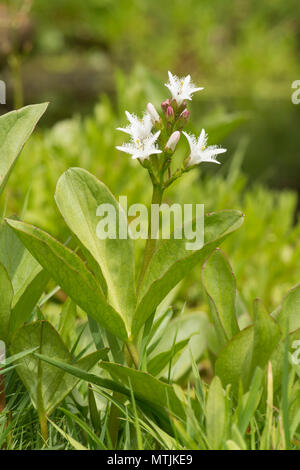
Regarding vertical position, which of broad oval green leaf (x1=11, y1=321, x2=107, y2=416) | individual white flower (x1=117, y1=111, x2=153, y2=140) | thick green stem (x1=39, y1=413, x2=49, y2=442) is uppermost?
individual white flower (x1=117, y1=111, x2=153, y2=140)

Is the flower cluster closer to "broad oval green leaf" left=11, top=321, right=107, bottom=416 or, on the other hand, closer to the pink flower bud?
the pink flower bud

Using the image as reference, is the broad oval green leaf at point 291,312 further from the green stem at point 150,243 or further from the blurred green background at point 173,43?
the blurred green background at point 173,43

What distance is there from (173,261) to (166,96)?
3.07 ft

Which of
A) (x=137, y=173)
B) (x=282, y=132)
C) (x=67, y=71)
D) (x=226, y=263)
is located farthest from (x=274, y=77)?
(x=226, y=263)

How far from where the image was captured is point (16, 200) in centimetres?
148

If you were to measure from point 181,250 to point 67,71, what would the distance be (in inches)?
232

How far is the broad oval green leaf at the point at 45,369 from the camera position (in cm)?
54

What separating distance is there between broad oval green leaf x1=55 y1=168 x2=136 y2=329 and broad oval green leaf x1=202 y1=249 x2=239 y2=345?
0.10 metres

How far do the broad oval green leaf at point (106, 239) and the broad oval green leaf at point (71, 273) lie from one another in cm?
3

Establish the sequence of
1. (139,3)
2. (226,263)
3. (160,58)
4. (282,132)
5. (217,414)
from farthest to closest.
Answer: (139,3)
(160,58)
(282,132)
(226,263)
(217,414)

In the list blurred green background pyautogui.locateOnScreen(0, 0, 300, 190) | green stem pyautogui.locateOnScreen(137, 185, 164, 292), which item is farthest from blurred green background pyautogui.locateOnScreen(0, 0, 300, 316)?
green stem pyautogui.locateOnScreen(137, 185, 164, 292)

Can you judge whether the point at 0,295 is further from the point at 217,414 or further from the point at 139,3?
the point at 139,3

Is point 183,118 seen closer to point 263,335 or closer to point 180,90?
point 180,90

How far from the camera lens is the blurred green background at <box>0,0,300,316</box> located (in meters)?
1.40
